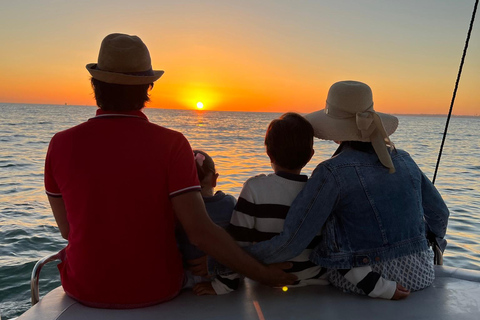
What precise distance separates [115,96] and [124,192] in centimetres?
39

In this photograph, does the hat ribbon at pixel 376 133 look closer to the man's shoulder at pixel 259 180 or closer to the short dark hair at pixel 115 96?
the man's shoulder at pixel 259 180

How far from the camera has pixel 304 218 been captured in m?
1.92

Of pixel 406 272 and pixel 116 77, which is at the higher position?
pixel 116 77

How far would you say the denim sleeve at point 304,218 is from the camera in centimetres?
191

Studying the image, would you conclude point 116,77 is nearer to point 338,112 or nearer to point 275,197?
point 275,197

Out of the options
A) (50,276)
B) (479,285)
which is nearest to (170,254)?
(479,285)

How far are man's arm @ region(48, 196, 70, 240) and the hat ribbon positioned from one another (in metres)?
1.38

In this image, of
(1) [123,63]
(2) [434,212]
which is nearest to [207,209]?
(1) [123,63]

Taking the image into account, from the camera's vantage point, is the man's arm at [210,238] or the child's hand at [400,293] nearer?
the man's arm at [210,238]

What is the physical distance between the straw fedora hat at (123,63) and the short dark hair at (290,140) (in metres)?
0.60

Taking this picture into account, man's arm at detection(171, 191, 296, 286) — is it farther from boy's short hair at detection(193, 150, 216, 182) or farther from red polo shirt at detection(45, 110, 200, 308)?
boy's short hair at detection(193, 150, 216, 182)

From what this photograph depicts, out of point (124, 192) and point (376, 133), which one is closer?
point (124, 192)

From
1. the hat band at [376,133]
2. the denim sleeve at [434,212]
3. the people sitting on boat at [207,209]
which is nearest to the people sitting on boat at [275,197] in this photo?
the people sitting on boat at [207,209]

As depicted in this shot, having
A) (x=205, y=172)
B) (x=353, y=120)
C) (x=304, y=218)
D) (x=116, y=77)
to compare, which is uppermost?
(x=116, y=77)
